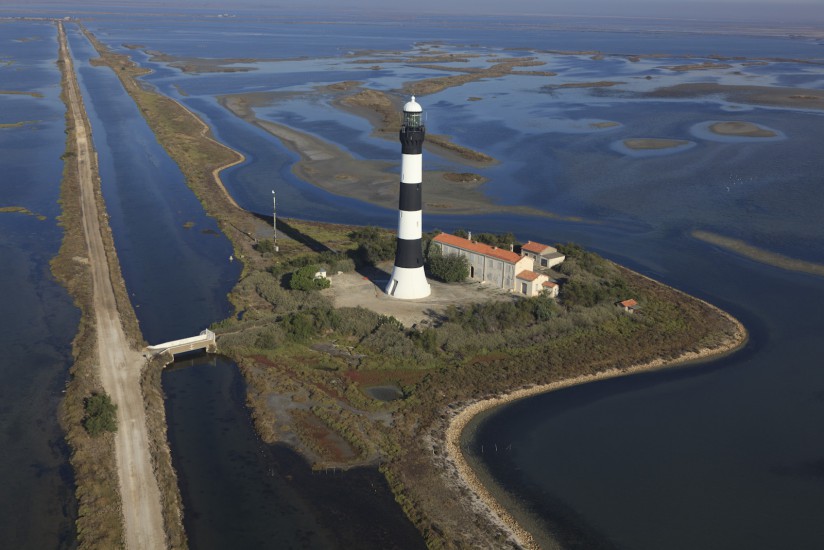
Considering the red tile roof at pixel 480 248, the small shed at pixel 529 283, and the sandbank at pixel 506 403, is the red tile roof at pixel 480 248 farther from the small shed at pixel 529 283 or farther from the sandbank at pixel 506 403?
the sandbank at pixel 506 403

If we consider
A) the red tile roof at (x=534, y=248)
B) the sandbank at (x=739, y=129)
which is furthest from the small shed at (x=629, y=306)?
the sandbank at (x=739, y=129)

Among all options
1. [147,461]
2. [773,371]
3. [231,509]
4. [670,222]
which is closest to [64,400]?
[147,461]

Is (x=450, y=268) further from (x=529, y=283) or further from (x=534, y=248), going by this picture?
(x=534, y=248)

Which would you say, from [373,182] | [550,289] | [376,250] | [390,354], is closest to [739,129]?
[373,182]

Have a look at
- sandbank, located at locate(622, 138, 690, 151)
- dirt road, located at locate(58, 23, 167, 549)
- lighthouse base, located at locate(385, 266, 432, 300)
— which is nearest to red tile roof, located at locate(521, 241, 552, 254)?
lighthouse base, located at locate(385, 266, 432, 300)

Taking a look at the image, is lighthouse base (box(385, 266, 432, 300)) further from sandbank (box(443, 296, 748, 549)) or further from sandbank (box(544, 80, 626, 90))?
sandbank (box(544, 80, 626, 90))
